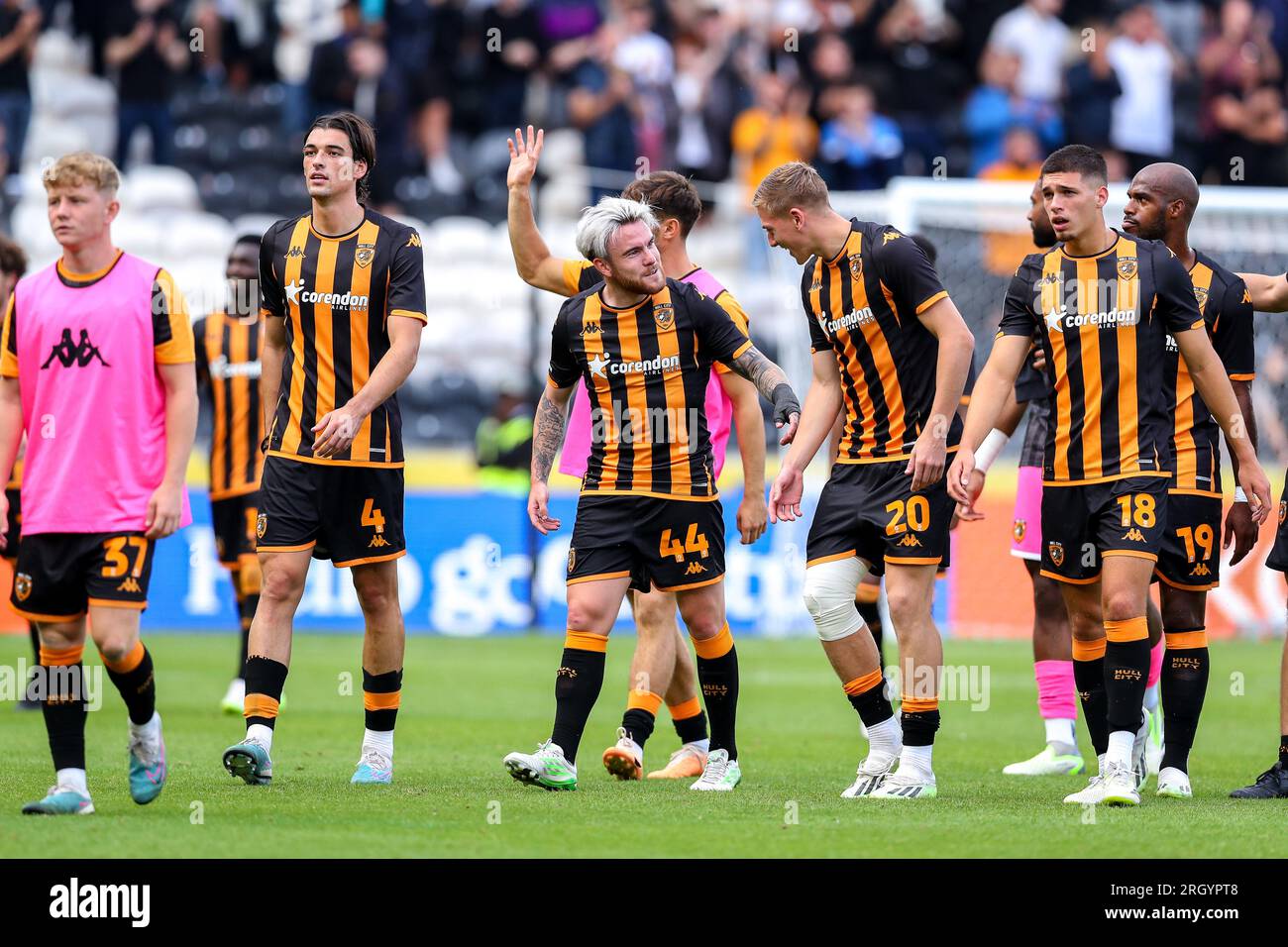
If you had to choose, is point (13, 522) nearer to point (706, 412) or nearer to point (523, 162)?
point (523, 162)

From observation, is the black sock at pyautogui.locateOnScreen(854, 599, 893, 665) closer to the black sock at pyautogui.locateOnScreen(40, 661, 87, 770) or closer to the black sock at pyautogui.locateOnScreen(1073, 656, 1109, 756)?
the black sock at pyautogui.locateOnScreen(1073, 656, 1109, 756)

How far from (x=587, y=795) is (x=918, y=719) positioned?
4.22 feet

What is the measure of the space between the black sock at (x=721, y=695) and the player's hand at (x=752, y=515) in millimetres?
516

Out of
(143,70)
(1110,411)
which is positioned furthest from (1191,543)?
(143,70)

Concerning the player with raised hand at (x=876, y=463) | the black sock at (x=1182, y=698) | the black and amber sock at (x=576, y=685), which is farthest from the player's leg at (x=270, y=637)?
the black sock at (x=1182, y=698)

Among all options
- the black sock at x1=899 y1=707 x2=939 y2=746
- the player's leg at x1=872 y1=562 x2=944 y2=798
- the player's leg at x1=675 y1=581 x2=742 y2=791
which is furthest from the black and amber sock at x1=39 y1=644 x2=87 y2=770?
the black sock at x1=899 y1=707 x2=939 y2=746

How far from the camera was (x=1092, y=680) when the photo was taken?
7328 millimetres

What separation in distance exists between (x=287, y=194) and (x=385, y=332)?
12739 millimetres

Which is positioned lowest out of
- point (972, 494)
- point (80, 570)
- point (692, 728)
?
point (692, 728)

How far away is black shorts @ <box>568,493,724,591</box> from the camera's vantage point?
709cm

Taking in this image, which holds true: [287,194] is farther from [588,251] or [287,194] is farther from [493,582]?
[588,251]

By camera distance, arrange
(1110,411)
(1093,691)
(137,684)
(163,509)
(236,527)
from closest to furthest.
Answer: (163,509) < (137,684) < (1110,411) < (1093,691) < (236,527)

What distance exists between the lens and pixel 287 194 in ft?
63.9

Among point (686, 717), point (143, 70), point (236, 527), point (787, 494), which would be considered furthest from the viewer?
point (143, 70)
